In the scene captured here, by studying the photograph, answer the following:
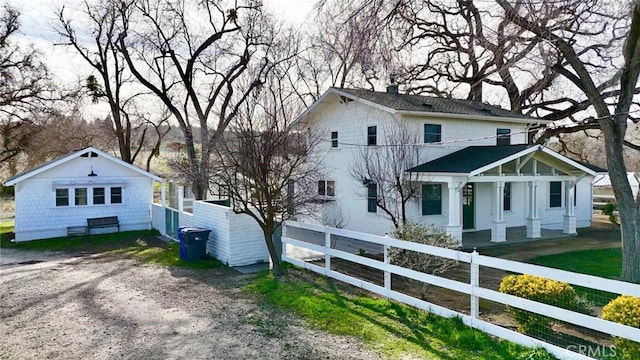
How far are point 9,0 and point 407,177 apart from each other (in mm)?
25667

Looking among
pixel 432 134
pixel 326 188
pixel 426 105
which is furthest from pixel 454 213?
pixel 326 188

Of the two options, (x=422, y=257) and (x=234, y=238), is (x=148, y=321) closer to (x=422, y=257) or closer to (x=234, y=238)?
(x=234, y=238)

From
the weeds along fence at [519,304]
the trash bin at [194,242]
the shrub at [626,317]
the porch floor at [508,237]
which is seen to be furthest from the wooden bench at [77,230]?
the shrub at [626,317]

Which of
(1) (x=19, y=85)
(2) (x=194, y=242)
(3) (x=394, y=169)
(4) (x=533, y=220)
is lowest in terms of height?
(2) (x=194, y=242)

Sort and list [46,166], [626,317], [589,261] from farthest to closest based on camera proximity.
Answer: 1. [46,166]
2. [589,261]
3. [626,317]

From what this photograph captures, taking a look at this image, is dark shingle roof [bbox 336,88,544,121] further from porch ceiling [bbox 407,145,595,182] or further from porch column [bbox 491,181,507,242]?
porch column [bbox 491,181,507,242]

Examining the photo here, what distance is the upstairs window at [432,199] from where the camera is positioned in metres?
15.8

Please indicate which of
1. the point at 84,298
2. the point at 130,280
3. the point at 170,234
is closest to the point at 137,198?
the point at 170,234

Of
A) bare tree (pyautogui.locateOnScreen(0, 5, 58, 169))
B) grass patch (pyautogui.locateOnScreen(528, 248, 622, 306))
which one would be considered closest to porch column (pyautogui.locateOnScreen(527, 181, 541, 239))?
grass patch (pyautogui.locateOnScreen(528, 248, 622, 306))

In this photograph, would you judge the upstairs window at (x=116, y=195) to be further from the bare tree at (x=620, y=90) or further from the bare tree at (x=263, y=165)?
the bare tree at (x=620, y=90)

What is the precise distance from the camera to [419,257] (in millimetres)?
7504

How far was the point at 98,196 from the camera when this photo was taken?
17828 millimetres

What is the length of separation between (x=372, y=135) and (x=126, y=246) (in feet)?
32.7

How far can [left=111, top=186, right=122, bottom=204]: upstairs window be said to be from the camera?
59.3 ft
